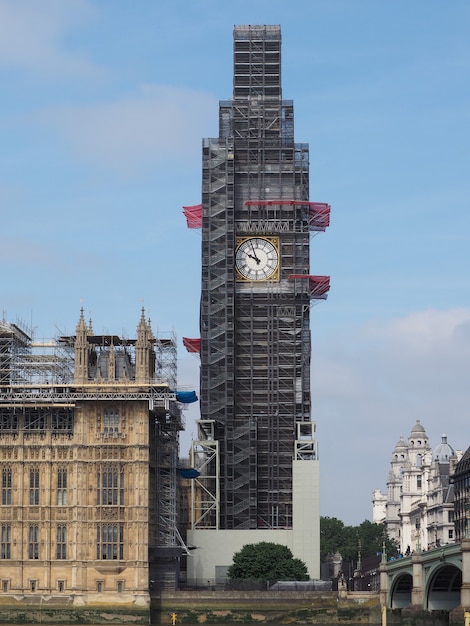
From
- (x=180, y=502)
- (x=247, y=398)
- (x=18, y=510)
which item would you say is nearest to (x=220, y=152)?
(x=247, y=398)

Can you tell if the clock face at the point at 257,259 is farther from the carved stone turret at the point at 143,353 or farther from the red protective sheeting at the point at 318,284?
the carved stone turret at the point at 143,353

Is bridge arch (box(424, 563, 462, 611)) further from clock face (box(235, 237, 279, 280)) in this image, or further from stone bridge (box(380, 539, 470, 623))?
clock face (box(235, 237, 279, 280))

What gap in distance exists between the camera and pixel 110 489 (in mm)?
160375

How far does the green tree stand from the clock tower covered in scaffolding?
17.2ft

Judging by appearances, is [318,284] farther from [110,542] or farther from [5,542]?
[5,542]

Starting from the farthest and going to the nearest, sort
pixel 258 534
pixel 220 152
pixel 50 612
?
pixel 220 152
pixel 258 534
pixel 50 612

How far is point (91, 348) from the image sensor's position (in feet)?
545

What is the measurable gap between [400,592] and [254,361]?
140 ft

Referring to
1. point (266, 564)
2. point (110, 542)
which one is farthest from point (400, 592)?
point (110, 542)

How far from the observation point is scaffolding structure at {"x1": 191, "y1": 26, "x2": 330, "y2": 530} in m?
187

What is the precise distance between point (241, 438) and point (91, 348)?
101 ft

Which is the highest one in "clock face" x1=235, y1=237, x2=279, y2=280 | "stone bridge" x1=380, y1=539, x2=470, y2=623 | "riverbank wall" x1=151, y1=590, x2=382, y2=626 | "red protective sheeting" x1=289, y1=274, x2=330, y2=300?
"clock face" x1=235, y1=237, x2=279, y2=280

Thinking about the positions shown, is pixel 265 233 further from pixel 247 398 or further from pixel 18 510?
pixel 18 510

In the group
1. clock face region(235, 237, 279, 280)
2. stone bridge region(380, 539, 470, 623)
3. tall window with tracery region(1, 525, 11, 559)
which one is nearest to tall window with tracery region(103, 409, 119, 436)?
tall window with tracery region(1, 525, 11, 559)
